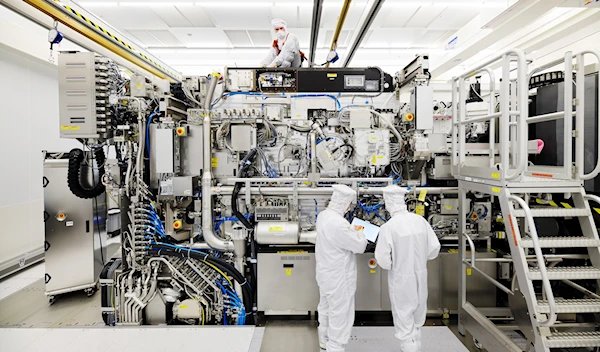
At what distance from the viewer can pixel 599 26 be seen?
3.98m

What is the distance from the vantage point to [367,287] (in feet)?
10.9

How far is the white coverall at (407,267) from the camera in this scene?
8.45ft

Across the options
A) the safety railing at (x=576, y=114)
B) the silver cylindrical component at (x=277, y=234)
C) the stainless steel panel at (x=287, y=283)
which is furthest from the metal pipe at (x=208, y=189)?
the safety railing at (x=576, y=114)

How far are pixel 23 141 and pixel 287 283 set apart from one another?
4.99 meters

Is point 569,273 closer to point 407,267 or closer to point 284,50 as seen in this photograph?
point 407,267

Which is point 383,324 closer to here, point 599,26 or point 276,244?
point 276,244

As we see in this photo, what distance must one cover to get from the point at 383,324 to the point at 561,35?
5279 mm

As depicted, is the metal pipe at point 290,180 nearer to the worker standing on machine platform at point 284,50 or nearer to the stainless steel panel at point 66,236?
the worker standing on machine platform at point 284,50

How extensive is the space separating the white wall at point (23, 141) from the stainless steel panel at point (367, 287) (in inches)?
210

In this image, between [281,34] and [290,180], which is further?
[281,34]

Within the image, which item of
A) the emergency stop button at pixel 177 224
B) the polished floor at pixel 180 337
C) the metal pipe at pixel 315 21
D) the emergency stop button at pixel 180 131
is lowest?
the polished floor at pixel 180 337

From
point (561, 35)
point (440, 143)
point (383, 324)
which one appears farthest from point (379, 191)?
point (561, 35)

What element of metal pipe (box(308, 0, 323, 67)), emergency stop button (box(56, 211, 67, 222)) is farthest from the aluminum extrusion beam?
emergency stop button (box(56, 211, 67, 222))

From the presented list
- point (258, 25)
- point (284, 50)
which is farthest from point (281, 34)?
point (258, 25)
